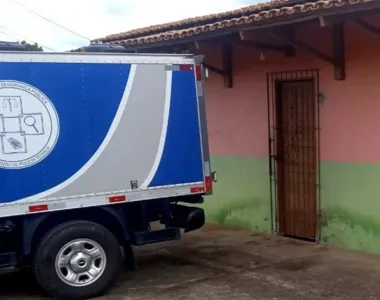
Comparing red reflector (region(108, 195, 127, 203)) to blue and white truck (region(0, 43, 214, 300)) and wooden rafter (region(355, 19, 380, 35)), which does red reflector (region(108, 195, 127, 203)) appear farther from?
wooden rafter (region(355, 19, 380, 35))

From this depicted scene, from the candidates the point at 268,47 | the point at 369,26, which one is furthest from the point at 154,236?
the point at 369,26

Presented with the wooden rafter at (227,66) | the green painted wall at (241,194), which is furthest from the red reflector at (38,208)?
the wooden rafter at (227,66)

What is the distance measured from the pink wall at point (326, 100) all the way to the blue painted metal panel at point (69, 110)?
303cm

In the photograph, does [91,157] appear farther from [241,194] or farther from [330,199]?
[241,194]

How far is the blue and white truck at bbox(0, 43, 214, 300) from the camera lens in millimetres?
6504

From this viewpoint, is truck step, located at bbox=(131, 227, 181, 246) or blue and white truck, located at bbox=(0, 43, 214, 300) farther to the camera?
truck step, located at bbox=(131, 227, 181, 246)

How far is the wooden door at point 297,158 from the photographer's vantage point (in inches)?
359

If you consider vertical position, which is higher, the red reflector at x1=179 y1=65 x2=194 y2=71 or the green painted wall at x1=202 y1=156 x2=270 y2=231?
the red reflector at x1=179 y1=65 x2=194 y2=71

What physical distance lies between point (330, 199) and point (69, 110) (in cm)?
392

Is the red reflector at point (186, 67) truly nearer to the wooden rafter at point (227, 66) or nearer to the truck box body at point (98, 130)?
A: the truck box body at point (98, 130)

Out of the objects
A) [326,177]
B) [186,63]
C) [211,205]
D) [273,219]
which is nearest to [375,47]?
[326,177]

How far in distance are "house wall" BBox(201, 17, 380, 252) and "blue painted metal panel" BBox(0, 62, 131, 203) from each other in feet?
9.99

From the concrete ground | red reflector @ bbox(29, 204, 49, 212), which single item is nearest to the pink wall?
the concrete ground

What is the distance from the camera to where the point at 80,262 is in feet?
22.4
